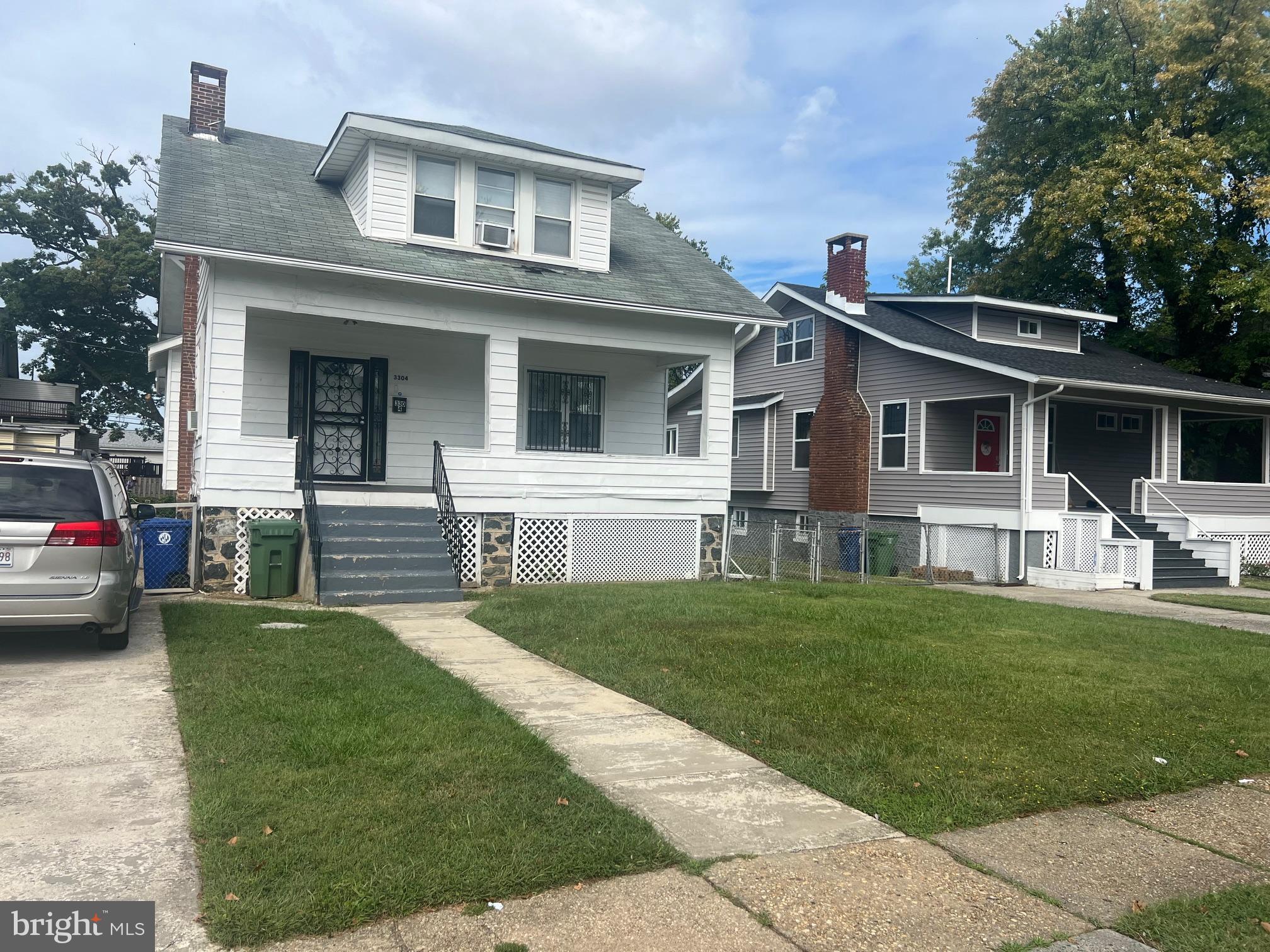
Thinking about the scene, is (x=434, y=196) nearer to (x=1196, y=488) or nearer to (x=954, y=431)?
(x=954, y=431)

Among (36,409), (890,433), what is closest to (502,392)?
(890,433)

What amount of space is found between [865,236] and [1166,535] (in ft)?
31.3

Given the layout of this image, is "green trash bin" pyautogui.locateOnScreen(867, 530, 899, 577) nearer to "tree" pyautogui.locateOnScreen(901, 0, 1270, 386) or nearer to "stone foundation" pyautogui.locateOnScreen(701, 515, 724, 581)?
"stone foundation" pyautogui.locateOnScreen(701, 515, 724, 581)

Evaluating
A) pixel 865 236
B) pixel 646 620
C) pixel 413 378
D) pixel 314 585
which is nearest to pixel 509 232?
pixel 413 378

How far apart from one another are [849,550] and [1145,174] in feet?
45.0

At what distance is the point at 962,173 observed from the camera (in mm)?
32281

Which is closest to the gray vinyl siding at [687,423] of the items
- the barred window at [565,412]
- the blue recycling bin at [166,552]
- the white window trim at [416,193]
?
the barred window at [565,412]

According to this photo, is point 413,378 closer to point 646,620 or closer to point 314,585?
point 314,585

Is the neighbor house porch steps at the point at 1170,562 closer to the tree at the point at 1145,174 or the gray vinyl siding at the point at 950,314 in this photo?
the gray vinyl siding at the point at 950,314

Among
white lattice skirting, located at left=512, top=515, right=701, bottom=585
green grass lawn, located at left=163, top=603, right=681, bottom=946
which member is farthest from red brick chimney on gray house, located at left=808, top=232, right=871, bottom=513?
green grass lawn, located at left=163, top=603, right=681, bottom=946

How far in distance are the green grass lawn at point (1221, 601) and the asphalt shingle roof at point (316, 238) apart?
7.89m

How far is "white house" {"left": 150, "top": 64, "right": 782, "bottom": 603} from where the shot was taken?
1296 cm

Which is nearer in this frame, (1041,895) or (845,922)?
(845,922)

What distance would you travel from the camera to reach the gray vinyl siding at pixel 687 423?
28922 millimetres
